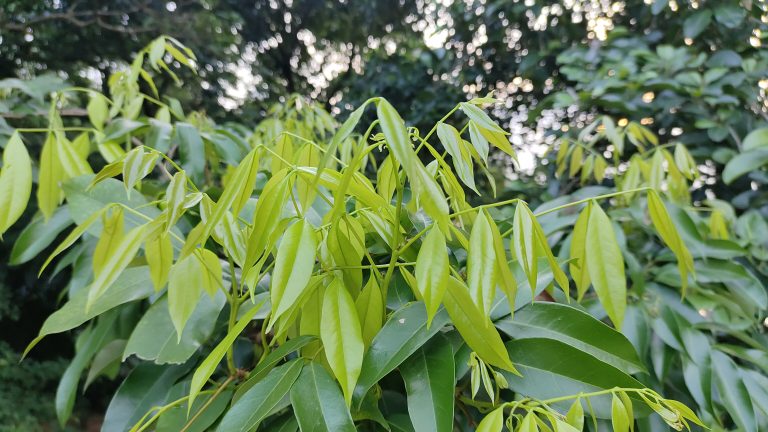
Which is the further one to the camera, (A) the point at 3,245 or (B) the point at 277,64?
(B) the point at 277,64

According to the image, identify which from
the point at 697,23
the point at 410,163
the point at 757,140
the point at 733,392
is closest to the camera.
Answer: the point at 410,163

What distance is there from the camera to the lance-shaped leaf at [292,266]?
26 centimetres

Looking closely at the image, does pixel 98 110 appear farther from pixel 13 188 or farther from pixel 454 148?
pixel 454 148

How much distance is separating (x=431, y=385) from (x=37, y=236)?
633 millimetres

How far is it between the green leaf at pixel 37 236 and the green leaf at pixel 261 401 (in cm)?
51

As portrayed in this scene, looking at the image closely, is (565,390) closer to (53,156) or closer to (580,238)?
(580,238)

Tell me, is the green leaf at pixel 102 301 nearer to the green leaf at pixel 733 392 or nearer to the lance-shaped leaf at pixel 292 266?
the lance-shaped leaf at pixel 292 266

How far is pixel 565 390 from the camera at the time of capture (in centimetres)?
33

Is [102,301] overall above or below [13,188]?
below

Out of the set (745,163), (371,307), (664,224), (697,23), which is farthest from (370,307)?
(697,23)

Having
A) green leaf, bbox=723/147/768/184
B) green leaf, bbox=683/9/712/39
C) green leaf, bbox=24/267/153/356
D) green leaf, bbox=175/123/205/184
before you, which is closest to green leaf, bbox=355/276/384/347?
green leaf, bbox=24/267/153/356

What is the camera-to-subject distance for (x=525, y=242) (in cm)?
28

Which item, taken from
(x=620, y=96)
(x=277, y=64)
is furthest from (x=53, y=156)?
(x=277, y=64)

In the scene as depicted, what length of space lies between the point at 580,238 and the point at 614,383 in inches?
4.3
